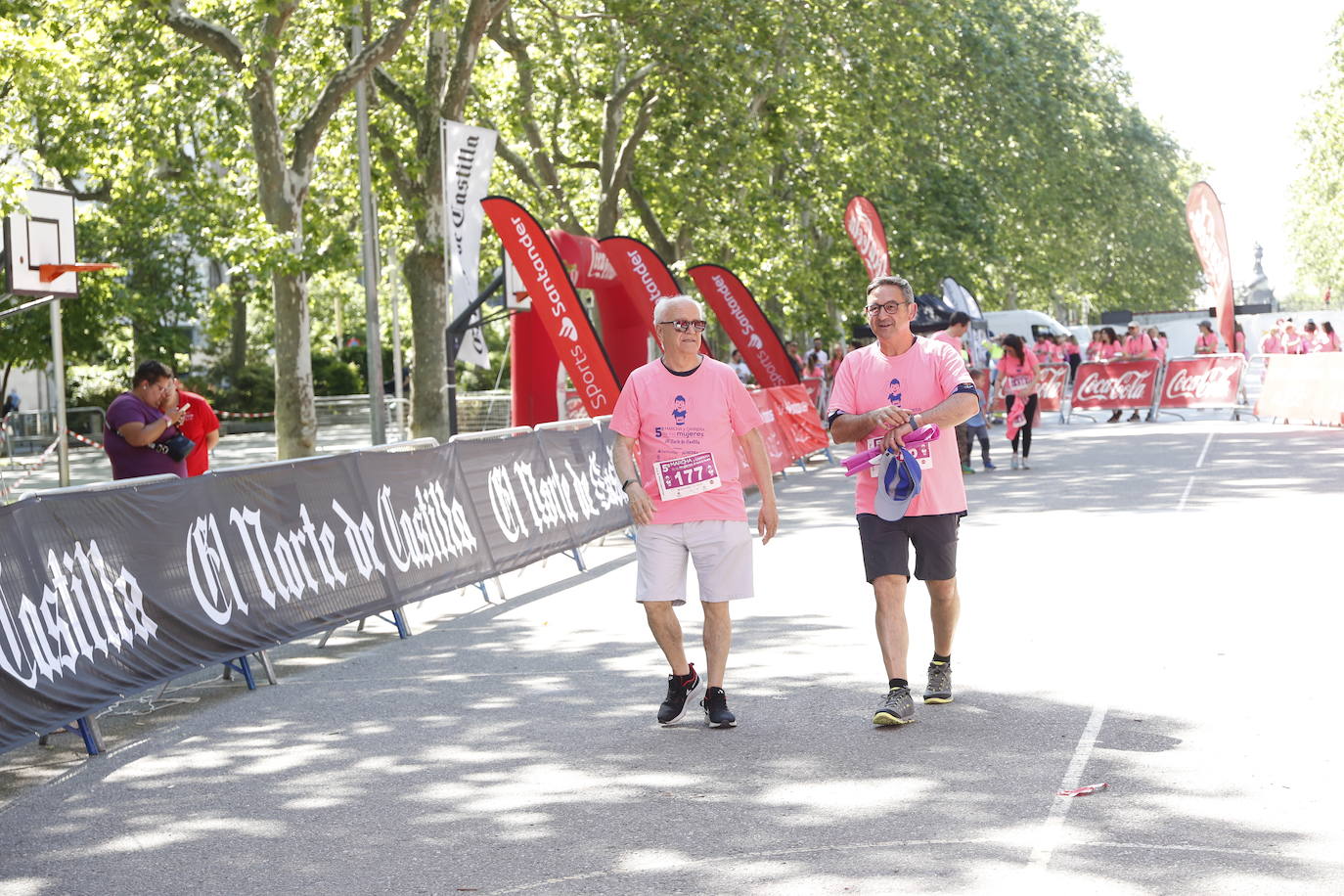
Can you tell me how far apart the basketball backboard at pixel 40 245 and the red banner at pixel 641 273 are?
7.49 m

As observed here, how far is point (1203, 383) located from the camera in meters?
32.8

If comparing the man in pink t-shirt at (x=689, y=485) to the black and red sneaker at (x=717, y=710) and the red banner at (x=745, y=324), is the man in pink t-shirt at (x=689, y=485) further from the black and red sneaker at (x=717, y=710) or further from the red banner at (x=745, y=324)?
the red banner at (x=745, y=324)

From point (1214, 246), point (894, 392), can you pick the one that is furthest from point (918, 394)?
point (1214, 246)

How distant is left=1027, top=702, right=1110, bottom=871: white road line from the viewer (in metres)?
5.34

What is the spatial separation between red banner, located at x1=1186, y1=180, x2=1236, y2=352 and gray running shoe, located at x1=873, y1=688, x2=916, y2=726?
2567 centimetres

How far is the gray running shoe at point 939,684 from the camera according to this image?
7.76 meters

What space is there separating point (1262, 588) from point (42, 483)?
23850mm

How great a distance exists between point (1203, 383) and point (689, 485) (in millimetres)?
27068

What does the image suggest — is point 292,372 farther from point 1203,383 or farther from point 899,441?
point 899,441

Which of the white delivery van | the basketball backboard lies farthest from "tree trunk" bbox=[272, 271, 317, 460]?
the white delivery van

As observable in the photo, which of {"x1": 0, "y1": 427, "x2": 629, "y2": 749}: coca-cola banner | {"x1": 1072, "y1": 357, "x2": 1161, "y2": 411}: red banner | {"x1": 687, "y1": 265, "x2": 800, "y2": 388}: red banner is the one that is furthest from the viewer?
{"x1": 1072, "y1": 357, "x2": 1161, "y2": 411}: red banner

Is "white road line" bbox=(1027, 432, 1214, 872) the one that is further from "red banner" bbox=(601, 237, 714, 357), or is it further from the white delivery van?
the white delivery van

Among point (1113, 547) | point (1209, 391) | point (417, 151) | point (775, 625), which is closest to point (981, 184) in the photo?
point (1209, 391)

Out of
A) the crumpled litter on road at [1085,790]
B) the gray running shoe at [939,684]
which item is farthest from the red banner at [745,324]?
the crumpled litter on road at [1085,790]
